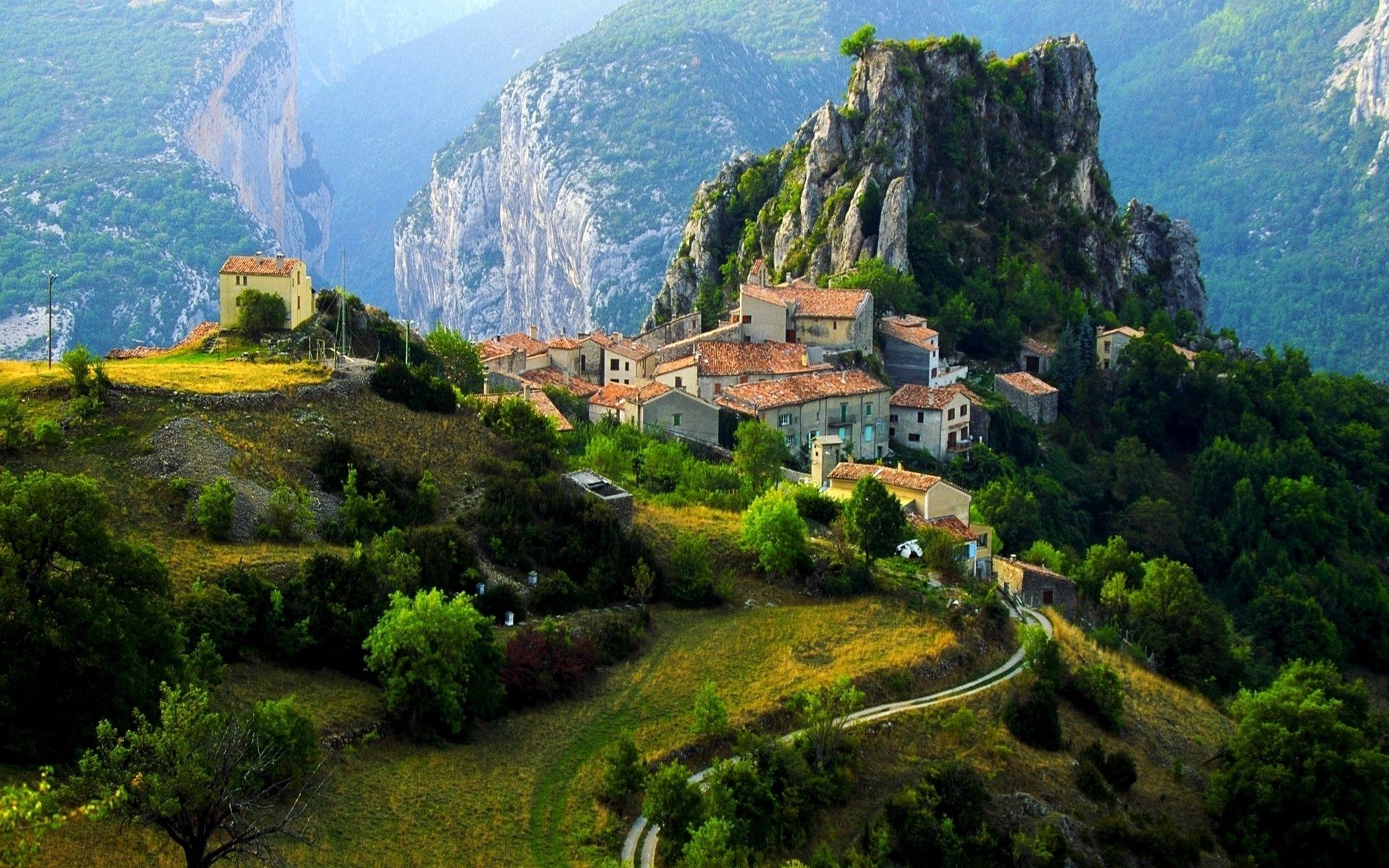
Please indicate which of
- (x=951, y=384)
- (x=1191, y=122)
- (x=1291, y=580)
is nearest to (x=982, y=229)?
(x=951, y=384)

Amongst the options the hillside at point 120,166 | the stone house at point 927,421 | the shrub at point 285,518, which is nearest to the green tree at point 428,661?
the shrub at point 285,518

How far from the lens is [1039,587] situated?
5019 centimetres

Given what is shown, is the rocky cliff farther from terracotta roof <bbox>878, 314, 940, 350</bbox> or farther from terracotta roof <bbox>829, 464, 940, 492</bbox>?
terracotta roof <bbox>829, 464, 940, 492</bbox>

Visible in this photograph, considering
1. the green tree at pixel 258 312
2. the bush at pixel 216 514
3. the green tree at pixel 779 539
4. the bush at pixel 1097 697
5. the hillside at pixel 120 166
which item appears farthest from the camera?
the hillside at pixel 120 166

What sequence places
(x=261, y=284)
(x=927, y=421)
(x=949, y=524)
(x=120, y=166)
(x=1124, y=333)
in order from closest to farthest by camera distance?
(x=949, y=524) → (x=261, y=284) → (x=927, y=421) → (x=1124, y=333) → (x=120, y=166)

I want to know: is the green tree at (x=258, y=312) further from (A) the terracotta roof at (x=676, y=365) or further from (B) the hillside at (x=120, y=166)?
(B) the hillside at (x=120, y=166)

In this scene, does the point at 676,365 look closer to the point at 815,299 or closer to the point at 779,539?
the point at 815,299

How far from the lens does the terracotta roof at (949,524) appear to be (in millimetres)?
50281

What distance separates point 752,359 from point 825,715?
40071mm

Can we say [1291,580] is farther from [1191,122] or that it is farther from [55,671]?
[1191,122]

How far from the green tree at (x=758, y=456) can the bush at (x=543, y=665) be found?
67.3ft

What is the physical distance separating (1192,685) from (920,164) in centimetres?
5244

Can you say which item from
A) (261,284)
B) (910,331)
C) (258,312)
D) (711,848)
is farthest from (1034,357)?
(711,848)

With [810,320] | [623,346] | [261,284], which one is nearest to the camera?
[261,284]
